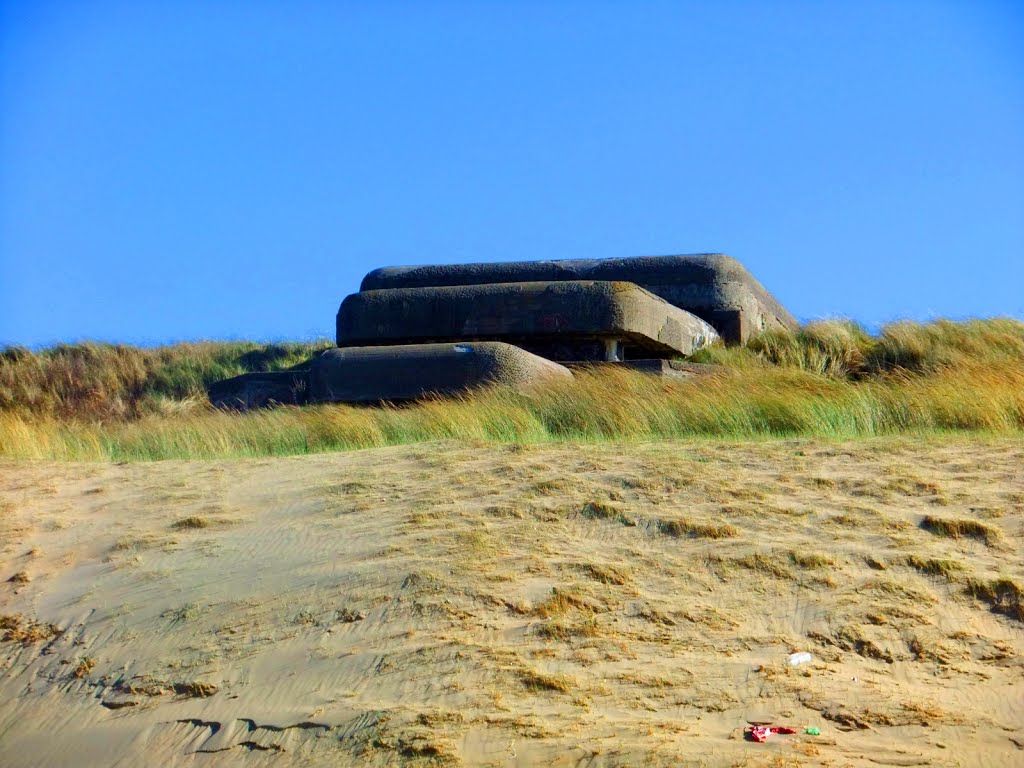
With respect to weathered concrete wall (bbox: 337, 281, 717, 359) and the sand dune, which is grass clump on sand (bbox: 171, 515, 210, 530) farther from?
weathered concrete wall (bbox: 337, 281, 717, 359)

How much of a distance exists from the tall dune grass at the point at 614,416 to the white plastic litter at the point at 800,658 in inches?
136

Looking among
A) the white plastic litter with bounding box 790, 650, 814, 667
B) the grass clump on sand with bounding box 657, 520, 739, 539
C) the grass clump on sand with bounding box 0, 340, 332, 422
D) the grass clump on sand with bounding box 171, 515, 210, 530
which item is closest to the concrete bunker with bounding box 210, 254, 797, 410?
the grass clump on sand with bounding box 0, 340, 332, 422

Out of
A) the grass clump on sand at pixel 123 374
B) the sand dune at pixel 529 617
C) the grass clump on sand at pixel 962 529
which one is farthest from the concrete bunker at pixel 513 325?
the grass clump on sand at pixel 962 529

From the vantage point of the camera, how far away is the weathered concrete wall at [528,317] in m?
11.3

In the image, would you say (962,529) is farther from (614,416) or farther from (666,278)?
→ (666,278)

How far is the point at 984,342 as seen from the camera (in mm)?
11719

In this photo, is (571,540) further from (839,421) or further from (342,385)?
(342,385)

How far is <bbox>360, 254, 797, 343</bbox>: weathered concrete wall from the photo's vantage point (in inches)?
514

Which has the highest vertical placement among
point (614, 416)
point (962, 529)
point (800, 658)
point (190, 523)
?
point (614, 416)

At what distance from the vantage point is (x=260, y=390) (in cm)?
1227

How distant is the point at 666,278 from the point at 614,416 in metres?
4.88

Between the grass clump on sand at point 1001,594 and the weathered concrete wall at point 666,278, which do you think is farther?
the weathered concrete wall at point 666,278

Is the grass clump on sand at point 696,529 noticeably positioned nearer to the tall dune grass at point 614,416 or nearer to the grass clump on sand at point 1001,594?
the grass clump on sand at point 1001,594

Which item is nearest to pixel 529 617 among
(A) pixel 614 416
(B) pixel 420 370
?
(A) pixel 614 416
